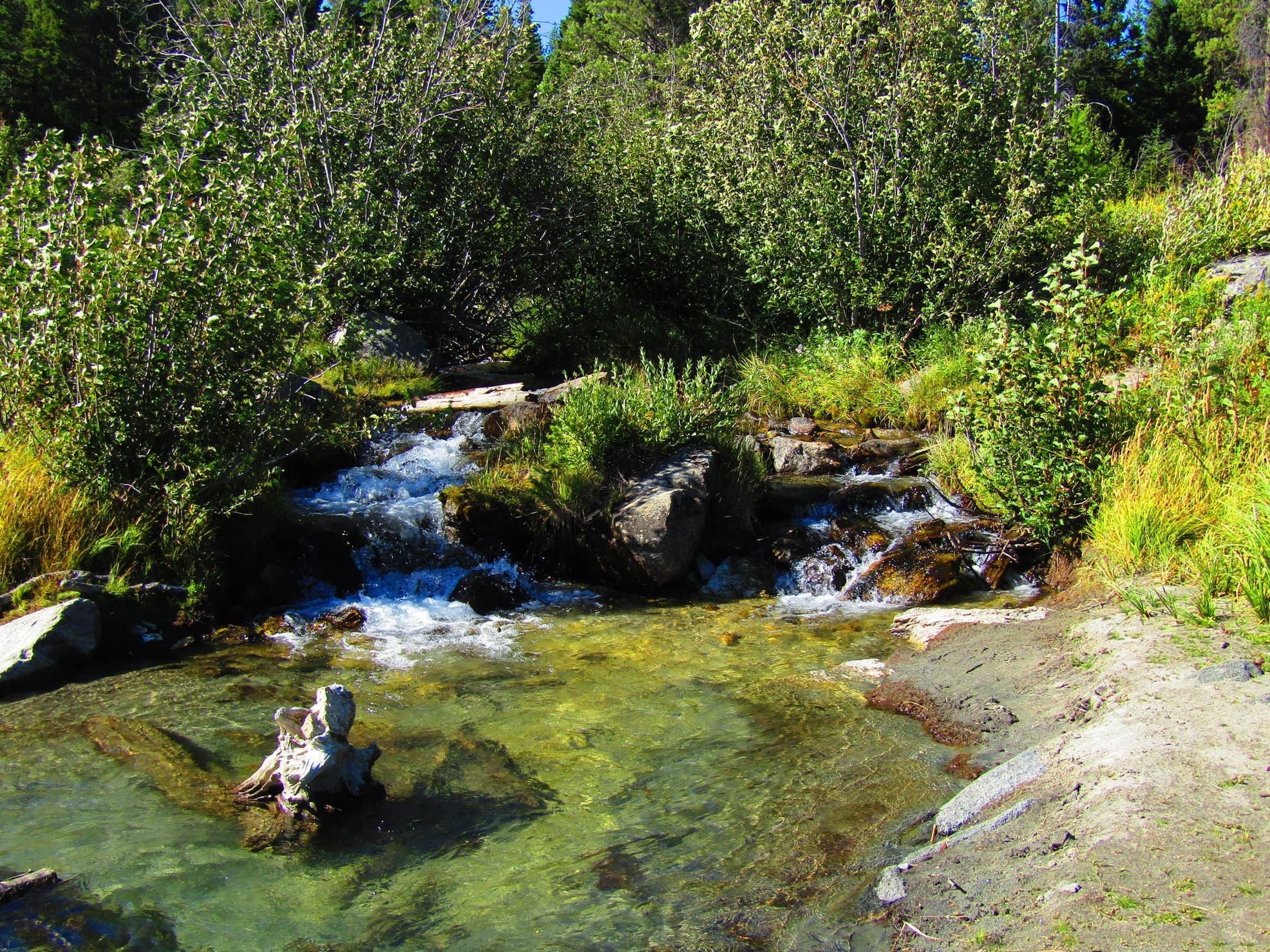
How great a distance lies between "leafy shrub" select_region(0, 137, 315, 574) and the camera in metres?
7.02

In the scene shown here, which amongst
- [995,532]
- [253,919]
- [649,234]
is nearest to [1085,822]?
[253,919]

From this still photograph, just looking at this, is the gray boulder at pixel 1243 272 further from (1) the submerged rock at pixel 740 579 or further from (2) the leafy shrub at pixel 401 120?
(2) the leafy shrub at pixel 401 120

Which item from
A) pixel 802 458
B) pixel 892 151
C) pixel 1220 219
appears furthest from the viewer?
pixel 1220 219

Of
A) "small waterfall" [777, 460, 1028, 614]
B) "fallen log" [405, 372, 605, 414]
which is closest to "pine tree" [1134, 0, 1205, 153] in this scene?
"small waterfall" [777, 460, 1028, 614]

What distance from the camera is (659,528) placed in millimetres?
8719

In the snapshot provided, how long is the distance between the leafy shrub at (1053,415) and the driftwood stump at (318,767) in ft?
19.1

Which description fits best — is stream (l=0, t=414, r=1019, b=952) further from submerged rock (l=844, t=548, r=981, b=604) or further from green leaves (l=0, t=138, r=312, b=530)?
green leaves (l=0, t=138, r=312, b=530)

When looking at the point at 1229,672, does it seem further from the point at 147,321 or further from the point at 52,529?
the point at 52,529

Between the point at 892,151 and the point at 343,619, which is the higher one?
the point at 892,151

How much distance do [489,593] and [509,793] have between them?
149 inches

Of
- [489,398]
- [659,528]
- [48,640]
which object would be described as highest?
[489,398]

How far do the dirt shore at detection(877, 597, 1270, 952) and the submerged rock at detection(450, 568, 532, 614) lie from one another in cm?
408

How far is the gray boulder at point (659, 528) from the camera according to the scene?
28.6 feet

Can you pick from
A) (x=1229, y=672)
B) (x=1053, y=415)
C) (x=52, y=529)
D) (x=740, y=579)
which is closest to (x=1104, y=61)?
(x=1053, y=415)
